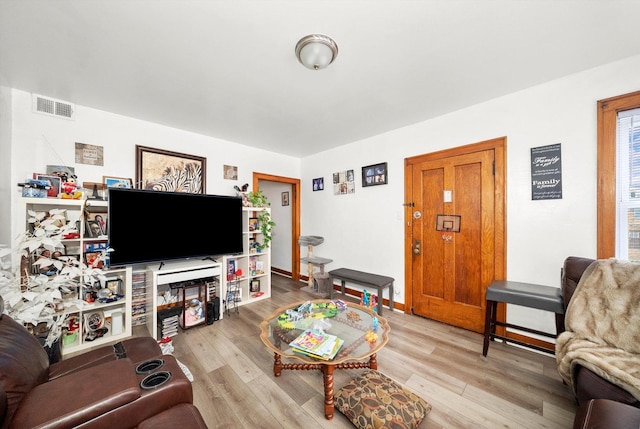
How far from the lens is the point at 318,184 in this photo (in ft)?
Result: 13.8

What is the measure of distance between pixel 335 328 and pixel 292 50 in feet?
7.03

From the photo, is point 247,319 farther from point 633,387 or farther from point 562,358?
point 633,387

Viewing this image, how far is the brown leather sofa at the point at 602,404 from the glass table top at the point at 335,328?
0.94 meters

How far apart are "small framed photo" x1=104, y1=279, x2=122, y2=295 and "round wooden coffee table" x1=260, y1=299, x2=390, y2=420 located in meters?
1.77

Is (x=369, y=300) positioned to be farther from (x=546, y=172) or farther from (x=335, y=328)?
(x=546, y=172)

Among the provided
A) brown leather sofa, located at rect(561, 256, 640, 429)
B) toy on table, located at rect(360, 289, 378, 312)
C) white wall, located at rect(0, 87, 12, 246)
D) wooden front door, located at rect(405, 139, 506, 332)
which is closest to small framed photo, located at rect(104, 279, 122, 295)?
white wall, located at rect(0, 87, 12, 246)

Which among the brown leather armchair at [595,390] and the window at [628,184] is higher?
the window at [628,184]

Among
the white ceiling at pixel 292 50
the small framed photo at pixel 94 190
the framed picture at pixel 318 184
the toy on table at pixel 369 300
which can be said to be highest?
the white ceiling at pixel 292 50

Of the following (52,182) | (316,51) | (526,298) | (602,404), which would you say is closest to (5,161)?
(52,182)

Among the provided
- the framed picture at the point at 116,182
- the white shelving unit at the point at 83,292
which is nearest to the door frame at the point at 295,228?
the framed picture at the point at 116,182

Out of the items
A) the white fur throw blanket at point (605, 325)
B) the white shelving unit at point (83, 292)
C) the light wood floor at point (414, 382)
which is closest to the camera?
the white fur throw blanket at point (605, 325)

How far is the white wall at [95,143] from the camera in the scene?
2.13m

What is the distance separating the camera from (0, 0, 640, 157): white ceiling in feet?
4.35

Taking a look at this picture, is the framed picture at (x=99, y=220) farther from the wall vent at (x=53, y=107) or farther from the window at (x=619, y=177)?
the window at (x=619, y=177)
